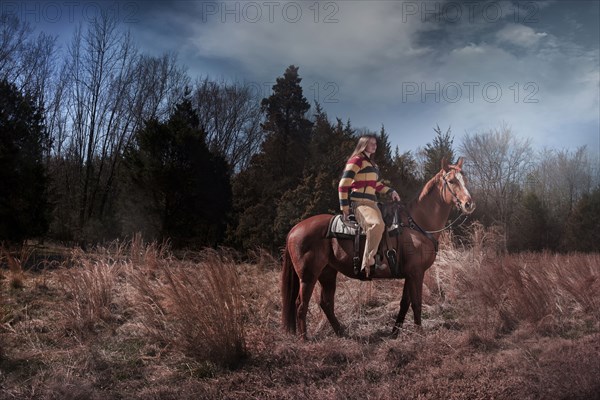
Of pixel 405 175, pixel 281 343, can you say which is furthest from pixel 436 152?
pixel 281 343

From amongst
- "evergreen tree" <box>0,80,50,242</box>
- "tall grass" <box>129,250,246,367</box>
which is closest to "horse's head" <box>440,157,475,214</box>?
"tall grass" <box>129,250,246,367</box>

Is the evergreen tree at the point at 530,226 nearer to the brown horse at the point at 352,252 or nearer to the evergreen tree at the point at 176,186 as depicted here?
the brown horse at the point at 352,252

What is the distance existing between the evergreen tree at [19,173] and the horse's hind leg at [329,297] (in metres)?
11.9

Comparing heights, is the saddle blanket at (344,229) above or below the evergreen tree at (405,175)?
below

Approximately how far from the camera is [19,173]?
43.7 ft

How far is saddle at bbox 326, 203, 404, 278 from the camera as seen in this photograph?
4590mm

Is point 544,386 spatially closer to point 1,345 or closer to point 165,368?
point 165,368

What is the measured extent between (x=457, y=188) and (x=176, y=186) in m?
11.8

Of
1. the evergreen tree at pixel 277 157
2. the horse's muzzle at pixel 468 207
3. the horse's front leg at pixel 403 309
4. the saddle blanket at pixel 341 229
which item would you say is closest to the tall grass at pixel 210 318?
the saddle blanket at pixel 341 229

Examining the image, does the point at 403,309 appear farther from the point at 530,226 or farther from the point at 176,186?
the point at 176,186

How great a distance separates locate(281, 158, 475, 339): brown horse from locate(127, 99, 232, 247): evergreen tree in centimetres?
1027

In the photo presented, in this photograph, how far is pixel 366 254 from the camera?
448 cm

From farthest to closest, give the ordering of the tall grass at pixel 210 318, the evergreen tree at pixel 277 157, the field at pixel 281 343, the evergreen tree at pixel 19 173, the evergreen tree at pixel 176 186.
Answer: the evergreen tree at pixel 176 186 → the evergreen tree at pixel 277 157 → the evergreen tree at pixel 19 173 → the tall grass at pixel 210 318 → the field at pixel 281 343

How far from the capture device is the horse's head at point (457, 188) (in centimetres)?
447
